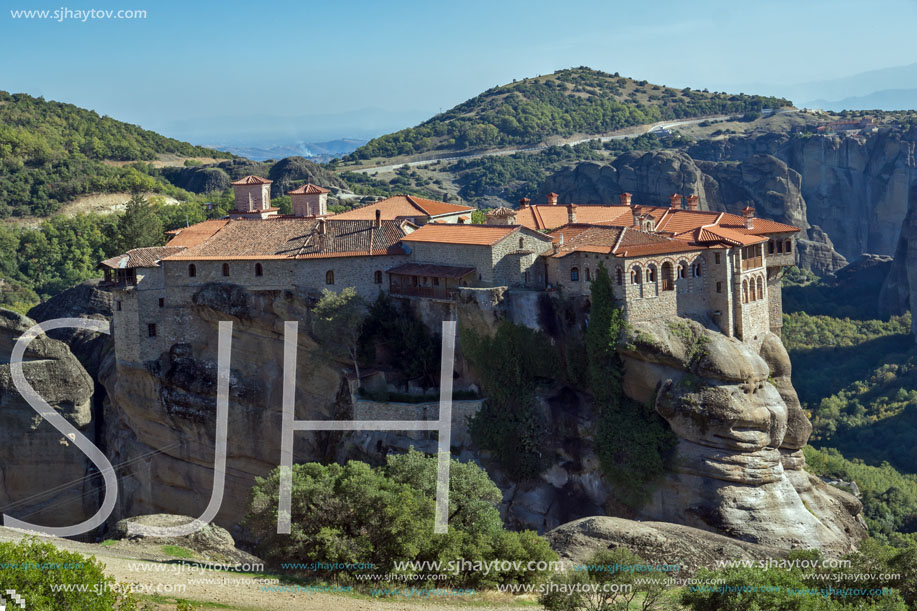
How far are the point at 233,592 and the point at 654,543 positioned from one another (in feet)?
55.5

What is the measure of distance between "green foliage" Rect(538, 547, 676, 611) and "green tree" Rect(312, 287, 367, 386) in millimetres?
20432

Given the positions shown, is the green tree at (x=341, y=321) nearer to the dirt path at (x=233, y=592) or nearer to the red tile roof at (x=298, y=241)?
the red tile roof at (x=298, y=241)

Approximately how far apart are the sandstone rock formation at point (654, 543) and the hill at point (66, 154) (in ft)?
260

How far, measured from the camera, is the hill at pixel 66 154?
103188 millimetres

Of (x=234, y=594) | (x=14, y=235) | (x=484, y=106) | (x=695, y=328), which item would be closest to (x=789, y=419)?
(x=695, y=328)

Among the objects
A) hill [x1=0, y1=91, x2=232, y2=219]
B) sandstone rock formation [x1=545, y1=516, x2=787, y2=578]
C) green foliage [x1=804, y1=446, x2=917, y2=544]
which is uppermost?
hill [x1=0, y1=91, x2=232, y2=219]

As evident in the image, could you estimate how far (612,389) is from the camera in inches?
1720

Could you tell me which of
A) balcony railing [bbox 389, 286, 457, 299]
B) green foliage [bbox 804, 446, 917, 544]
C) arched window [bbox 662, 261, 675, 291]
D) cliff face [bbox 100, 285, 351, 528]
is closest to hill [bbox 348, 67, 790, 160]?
green foliage [bbox 804, 446, 917, 544]

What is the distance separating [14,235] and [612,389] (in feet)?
228

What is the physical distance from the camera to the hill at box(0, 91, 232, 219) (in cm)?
10319

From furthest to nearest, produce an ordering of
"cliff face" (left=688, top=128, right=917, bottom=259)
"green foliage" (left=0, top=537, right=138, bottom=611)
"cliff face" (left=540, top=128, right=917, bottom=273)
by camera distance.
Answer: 1. "cliff face" (left=688, top=128, right=917, bottom=259)
2. "cliff face" (left=540, top=128, right=917, bottom=273)
3. "green foliage" (left=0, top=537, right=138, bottom=611)

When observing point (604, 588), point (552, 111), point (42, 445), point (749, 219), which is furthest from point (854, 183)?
point (604, 588)

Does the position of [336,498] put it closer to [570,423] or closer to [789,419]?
[570,423]

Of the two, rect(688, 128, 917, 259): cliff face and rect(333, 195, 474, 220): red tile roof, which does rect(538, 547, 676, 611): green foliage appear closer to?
rect(333, 195, 474, 220): red tile roof
